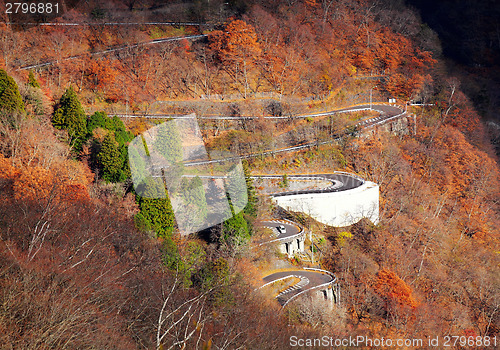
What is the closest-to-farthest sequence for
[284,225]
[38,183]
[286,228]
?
[38,183], [286,228], [284,225]

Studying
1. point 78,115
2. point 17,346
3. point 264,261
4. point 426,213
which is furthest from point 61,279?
point 426,213

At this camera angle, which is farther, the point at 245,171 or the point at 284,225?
the point at 284,225

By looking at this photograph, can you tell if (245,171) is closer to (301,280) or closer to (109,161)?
(301,280)

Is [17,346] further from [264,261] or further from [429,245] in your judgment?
[429,245]

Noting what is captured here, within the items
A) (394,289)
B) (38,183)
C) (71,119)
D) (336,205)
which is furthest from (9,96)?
(394,289)

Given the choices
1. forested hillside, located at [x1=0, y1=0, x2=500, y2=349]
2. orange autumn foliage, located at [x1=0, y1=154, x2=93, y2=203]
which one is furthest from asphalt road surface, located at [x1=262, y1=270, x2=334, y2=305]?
orange autumn foliage, located at [x1=0, y1=154, x2=93, y2=203]

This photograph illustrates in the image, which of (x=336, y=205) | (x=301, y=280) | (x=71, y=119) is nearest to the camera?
(x=301, y=280)
